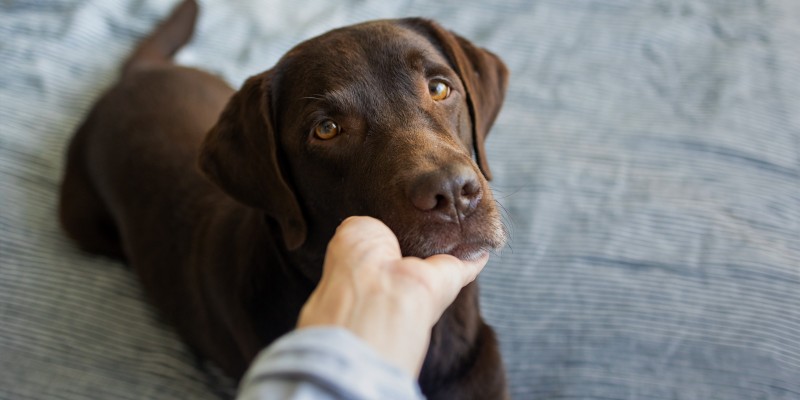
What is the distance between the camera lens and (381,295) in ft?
3.43

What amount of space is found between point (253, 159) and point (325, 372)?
99 centimetres

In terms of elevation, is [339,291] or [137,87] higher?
[339,291]

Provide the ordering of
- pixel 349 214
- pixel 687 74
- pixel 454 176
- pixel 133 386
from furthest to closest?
pixel 687 74 < pixel 133 386 < pixel 349 214 < pixel 454 176

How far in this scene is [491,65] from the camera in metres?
2.04

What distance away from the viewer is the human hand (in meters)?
1.00

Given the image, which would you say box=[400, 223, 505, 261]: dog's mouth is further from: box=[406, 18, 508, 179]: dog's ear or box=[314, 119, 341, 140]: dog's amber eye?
box=[406, 18, 508, 179]: dog's ear

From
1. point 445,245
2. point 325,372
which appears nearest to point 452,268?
point 445,245

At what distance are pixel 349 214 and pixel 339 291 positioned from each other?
1.93 feet

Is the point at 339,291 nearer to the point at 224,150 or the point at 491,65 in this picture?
the point at 224,150

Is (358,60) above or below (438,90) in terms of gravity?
above

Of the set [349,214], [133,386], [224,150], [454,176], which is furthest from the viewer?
[133,386]

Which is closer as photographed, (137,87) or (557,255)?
(557,255)

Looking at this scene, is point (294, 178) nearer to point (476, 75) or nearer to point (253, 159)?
point (253, 159)

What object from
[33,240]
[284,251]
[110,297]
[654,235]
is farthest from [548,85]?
[33,240]
